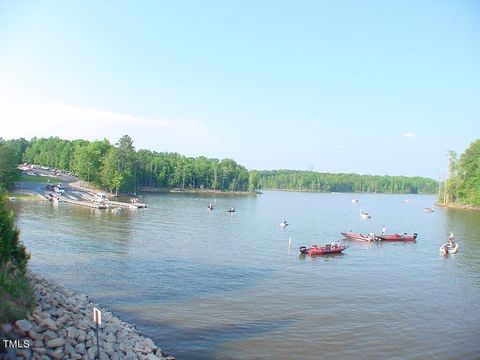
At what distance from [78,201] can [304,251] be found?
59205 millimetres

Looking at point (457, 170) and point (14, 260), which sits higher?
point (457, 170)

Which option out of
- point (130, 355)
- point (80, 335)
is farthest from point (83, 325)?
point (130, 355)

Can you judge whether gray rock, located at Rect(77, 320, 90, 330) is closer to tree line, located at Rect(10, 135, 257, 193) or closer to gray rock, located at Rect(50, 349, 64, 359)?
gray rock, located at Rect(50, 349, 64, 359)

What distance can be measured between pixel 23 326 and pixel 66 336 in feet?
5.81

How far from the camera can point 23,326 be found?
47.1ft

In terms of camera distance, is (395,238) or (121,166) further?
→ (121,166)

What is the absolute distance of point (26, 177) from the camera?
120m

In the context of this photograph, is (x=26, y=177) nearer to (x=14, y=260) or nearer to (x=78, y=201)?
(x=78, y=201)

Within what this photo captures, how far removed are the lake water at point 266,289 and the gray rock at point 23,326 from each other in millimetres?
8142

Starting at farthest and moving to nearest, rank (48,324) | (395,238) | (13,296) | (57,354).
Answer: (395,238) → (13,296) → (48,324) → (57,354)

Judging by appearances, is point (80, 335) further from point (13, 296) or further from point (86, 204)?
point (86, 204)

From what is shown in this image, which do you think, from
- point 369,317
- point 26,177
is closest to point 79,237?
point 369,317

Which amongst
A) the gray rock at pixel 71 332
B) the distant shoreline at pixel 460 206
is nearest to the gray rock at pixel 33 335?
the gray rock at pixel 71 332

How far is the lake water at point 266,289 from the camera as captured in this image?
23078 millimetres
